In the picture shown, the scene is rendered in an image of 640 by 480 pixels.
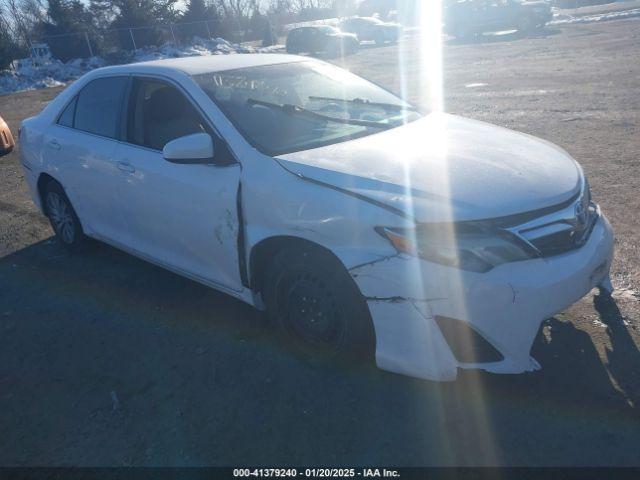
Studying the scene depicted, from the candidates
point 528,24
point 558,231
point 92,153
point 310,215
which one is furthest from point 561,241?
point 528,24

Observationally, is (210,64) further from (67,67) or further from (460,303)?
(67,67)

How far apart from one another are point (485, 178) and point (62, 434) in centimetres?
249

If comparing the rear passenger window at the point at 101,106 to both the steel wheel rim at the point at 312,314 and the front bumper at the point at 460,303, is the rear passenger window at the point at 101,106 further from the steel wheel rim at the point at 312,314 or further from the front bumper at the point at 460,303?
the front bumper at the point at 460,303

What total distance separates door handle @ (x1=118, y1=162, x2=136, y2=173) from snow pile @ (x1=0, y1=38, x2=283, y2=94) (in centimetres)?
2160

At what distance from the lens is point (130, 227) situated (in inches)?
171

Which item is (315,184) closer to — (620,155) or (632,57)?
(620,155)

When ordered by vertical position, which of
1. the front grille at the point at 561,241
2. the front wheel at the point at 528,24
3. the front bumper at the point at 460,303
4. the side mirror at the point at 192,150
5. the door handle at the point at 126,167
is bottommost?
the front wheel at the point at 528,24

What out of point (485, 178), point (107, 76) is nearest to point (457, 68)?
point (107, 76)

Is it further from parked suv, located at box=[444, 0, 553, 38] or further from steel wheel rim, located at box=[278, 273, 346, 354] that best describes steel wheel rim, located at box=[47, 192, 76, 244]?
parked suv, located at box=[444, 0, 553, 38]

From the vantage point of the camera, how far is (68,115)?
500 centimetres

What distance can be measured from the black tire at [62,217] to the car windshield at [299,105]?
205cm

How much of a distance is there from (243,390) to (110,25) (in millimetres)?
36020

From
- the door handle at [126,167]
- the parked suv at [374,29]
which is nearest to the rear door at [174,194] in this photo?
the door handle at [126,167]

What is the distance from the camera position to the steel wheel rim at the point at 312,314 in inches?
124
